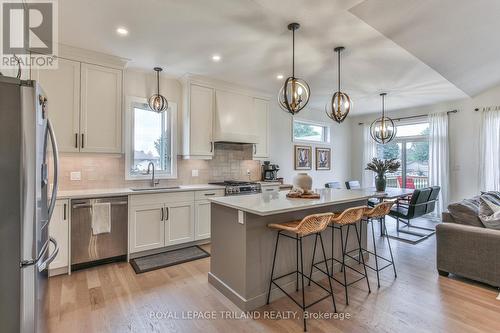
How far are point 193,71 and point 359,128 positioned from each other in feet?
17.5

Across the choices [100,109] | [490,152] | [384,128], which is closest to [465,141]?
[490,152]

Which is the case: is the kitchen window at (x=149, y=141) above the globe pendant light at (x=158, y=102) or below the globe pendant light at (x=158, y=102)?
below

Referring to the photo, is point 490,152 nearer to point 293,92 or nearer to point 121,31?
point 293,92

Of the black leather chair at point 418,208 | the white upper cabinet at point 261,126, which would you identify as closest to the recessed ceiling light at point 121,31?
the white upper cabinet at point 261,126

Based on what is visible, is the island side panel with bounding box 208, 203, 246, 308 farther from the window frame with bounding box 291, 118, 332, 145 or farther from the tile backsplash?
the window frame with bounding box 291, 118, 332, 145

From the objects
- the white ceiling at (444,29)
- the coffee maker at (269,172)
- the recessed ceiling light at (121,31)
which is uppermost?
the white ceiling at (444,29)

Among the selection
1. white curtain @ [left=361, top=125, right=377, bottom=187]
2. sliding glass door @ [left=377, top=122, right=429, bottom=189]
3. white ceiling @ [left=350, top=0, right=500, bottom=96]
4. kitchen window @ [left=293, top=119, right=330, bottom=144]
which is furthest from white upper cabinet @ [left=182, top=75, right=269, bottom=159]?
sliding glass door @ [left=377, top=122, right=429, bottom=189]

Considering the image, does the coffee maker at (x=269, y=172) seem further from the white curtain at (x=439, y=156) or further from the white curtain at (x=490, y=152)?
the white curtain at (x=490, y=152)

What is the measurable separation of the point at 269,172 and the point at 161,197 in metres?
2.42

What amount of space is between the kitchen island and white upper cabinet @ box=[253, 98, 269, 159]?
2.48 m

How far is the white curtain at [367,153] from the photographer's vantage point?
22.8 ft

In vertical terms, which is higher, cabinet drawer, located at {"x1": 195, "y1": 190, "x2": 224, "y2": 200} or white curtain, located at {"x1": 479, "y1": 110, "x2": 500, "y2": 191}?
white curtain, located at {"x1": 479, "y1": 110, "x2": 500, "y2": 191}

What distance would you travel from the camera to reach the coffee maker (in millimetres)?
5312

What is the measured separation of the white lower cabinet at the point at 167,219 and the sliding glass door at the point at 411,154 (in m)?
5.02
